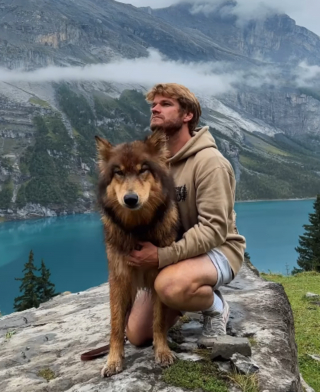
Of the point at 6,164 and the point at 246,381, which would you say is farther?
the point at 6,164

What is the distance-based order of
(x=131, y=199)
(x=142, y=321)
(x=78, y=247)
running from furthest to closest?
(x=78, y=247) → (x=142, y=321) → (x=131, y=199)

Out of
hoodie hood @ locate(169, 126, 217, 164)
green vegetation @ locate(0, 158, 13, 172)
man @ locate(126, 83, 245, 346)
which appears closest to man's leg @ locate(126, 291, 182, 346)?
man @ locate(126, 83, 245, 346)

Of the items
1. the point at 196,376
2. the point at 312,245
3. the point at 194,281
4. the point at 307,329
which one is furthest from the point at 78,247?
the point at 196,376

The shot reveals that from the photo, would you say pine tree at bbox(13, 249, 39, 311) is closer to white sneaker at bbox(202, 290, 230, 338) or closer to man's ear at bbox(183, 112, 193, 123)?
white sneaker at bbox(202, 290, 230, 338)

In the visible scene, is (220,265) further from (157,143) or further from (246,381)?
(157,143)

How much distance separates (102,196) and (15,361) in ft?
12.1

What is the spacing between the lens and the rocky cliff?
15.2ft

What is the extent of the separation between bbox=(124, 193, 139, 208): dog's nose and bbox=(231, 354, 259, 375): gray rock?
222cm

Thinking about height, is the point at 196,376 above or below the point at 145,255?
below

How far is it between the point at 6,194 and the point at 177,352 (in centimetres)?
19221

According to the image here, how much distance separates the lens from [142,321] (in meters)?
5.46

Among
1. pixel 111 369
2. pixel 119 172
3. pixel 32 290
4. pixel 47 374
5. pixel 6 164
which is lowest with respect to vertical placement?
pixel 6 164

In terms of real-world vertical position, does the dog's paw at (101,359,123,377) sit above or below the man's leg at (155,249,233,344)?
below

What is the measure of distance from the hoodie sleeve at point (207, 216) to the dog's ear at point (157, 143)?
668mm
